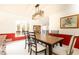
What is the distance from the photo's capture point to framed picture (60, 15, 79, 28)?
146 cm

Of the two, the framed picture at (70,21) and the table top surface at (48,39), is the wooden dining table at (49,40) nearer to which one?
the table top surface at (48,39)

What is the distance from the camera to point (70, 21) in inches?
58.8

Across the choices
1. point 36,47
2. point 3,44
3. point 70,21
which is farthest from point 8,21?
point 70,21

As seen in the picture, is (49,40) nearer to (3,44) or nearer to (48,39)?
(48,39)

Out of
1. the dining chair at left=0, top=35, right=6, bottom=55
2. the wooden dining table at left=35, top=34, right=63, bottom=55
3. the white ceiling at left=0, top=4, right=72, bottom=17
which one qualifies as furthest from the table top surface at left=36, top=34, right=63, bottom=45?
the dining chair at left=0, top=35, right=6, bottom=55

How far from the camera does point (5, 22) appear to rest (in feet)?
4.78

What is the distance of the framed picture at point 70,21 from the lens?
4.78 ft

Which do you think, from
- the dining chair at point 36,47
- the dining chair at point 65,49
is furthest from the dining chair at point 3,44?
the dining chair at point 65,49

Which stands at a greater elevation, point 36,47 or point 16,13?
point 16,13

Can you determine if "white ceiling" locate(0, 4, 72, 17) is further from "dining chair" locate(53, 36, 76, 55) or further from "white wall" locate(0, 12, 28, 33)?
"dining chair" locate(53, 36, 76, 55)
